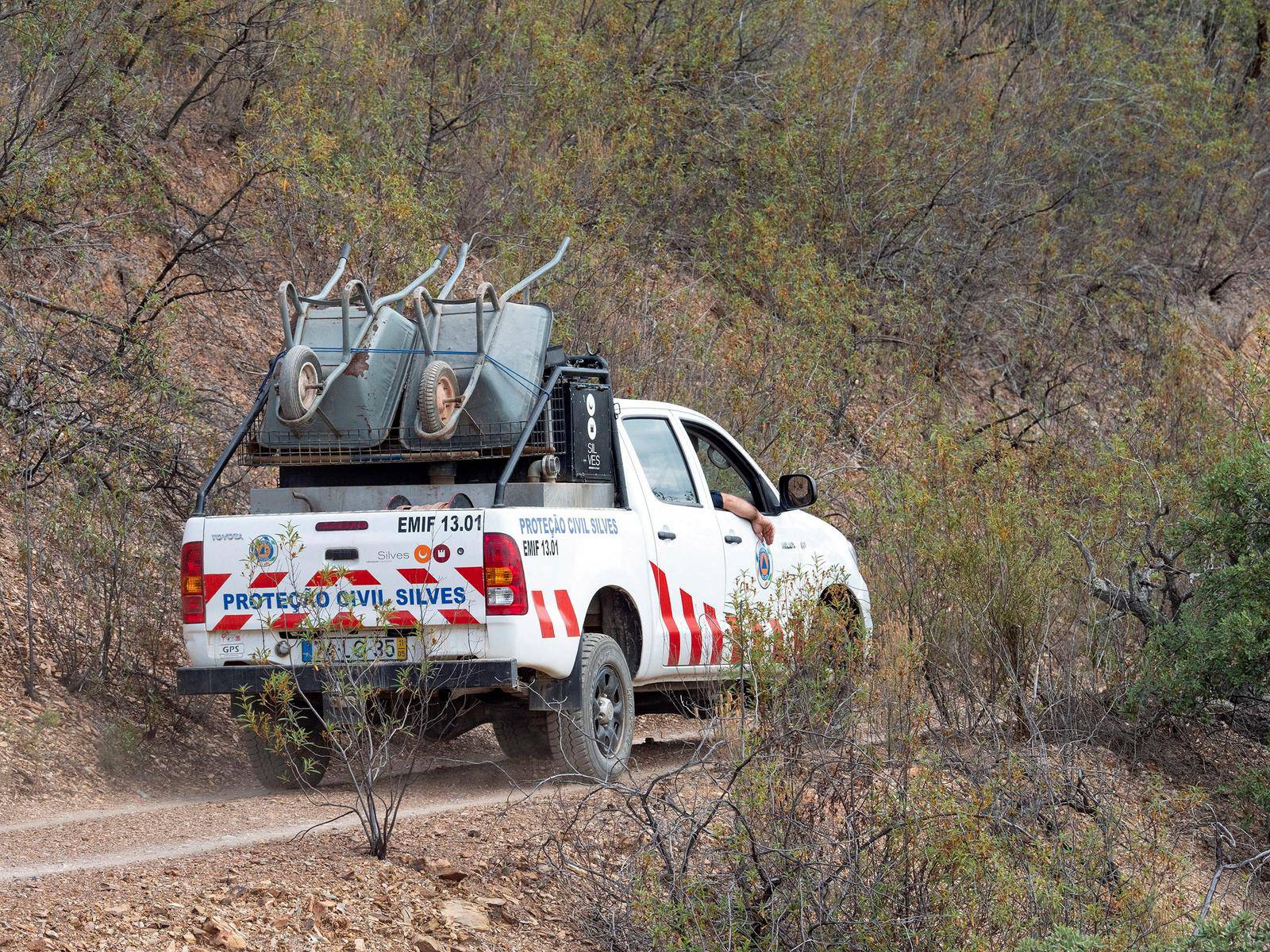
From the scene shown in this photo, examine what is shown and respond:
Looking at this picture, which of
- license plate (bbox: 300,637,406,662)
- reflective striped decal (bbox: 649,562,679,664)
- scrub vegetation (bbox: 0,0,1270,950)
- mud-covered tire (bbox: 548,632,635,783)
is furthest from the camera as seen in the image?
A: reflective striped decal (bbox: 649,562,679,664)

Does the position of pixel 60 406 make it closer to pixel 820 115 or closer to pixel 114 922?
pixel 114 922

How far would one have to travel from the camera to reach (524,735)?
819 centimetres

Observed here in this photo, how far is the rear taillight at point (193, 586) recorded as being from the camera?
7.34 m

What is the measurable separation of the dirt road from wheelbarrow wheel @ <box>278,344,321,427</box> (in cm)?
190

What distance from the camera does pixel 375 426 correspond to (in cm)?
792

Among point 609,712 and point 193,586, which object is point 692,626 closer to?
point 609,712

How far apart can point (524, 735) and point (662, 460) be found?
172cm

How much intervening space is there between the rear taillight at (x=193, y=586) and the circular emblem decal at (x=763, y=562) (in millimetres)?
3308

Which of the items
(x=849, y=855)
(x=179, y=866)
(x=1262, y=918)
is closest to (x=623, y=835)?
(x=849, y=855)

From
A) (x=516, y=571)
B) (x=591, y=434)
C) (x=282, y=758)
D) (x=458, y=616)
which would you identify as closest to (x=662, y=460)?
(x=591, y=434)

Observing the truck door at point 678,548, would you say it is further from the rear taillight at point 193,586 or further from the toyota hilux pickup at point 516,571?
the rear taillight at point 193,586

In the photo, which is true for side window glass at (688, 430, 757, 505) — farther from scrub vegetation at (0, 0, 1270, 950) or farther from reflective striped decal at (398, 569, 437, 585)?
reflective striped decal at (398, 569, 437, 585)

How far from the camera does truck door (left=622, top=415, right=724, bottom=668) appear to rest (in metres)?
8.30

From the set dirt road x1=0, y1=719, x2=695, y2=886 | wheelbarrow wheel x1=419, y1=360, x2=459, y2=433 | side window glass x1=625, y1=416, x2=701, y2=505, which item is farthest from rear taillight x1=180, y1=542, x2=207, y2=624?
side window glass x1=625, y1=416, x2=701, y2=505
